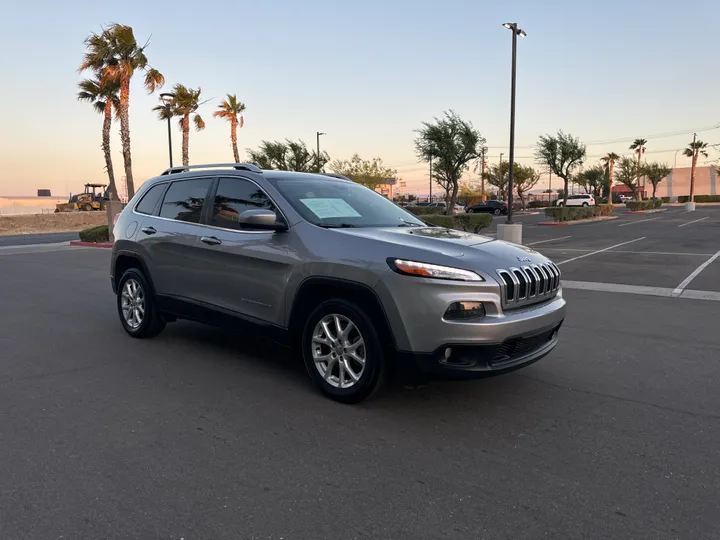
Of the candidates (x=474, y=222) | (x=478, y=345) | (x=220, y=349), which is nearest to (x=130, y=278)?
(x=220, y=349)

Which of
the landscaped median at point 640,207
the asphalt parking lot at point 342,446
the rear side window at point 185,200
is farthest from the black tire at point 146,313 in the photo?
the landscaped median at point 640,207

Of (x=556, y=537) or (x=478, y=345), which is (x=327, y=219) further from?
(x=556, y=537)

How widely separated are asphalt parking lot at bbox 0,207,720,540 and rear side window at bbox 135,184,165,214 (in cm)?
145

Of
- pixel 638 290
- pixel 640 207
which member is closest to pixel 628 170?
pixel 640 207

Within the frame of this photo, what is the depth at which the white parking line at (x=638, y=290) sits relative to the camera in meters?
9.16

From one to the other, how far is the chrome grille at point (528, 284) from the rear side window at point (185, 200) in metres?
3.06

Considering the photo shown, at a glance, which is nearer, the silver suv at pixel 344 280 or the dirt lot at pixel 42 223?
the silver suv at pixel 344 280

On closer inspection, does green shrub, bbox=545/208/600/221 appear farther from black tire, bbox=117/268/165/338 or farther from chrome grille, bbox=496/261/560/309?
chrome grille, bbox=496/261/560/309

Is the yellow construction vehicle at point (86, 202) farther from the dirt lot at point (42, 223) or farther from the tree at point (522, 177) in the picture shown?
the tree at point (522, 177)

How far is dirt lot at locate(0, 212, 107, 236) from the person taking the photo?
123ft

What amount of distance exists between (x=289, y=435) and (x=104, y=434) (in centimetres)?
123

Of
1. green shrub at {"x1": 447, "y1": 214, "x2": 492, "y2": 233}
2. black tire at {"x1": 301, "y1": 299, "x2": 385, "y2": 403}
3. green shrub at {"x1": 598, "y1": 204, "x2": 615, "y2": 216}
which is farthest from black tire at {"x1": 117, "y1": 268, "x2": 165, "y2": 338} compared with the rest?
green shrub at {"x1": 598, "y1": 204, "x2": 615, "y2": 216}

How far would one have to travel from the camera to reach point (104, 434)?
149 inches

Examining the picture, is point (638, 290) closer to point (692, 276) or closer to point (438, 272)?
point (692, 276)
